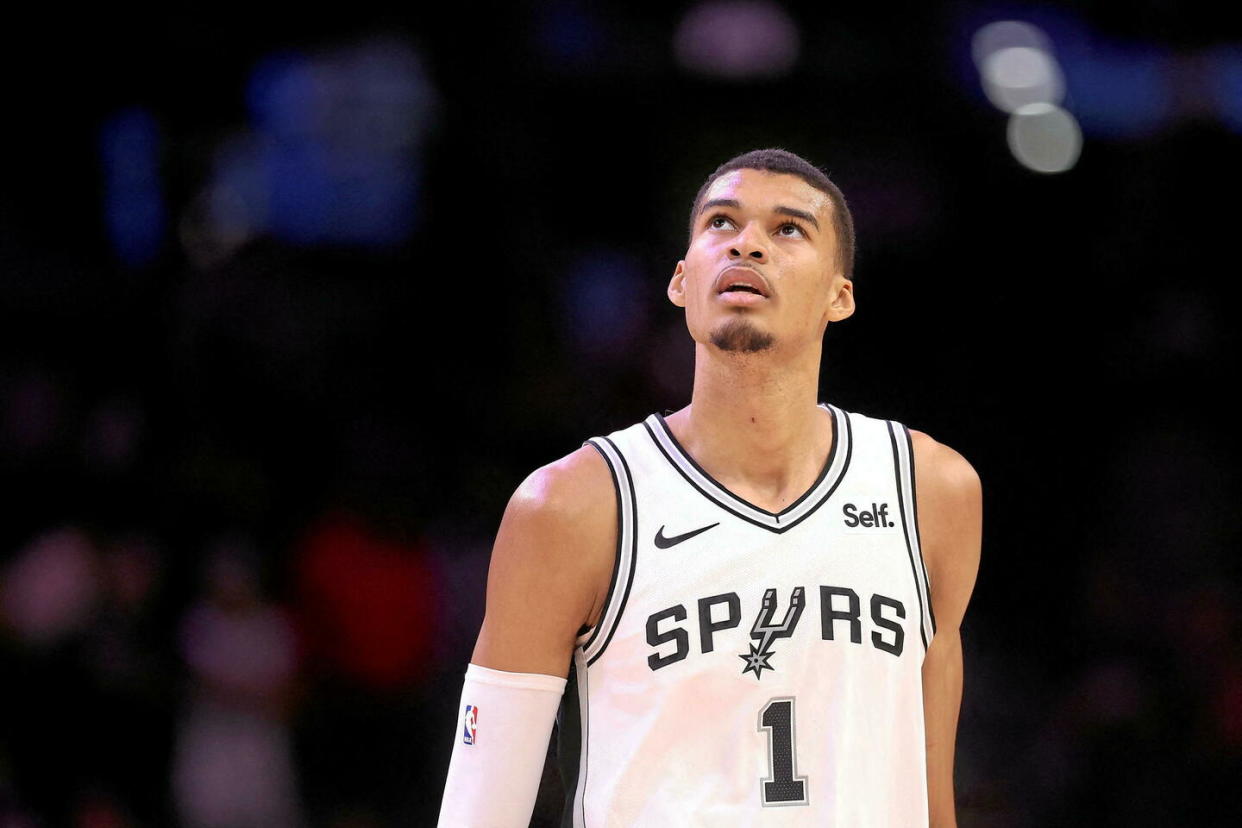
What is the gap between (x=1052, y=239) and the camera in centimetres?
722

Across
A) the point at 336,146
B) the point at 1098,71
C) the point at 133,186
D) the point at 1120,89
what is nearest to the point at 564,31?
the point at 336,146

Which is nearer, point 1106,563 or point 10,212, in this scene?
point 1106,563

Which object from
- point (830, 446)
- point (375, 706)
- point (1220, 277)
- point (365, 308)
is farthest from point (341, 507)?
point (1220, 277)

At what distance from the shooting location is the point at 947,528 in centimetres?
313

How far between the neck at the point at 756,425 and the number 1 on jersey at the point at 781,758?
17.9 inches

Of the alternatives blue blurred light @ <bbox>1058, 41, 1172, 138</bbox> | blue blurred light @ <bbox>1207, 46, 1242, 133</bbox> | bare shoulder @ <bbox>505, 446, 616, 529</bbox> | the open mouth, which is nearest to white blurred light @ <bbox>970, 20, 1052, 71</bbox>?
blue blurred light @ <bbox>1058, 41, 1172, 138</bbox>

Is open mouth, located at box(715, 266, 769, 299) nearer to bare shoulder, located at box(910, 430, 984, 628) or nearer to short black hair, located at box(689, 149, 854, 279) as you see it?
short black hair, located at box(689, 149, 854, 279)

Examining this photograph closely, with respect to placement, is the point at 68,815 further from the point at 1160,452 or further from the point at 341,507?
the point at 1160,452

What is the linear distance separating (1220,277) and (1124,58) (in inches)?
49.7

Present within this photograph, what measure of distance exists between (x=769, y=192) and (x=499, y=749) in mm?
1314

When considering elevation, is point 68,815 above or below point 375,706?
below

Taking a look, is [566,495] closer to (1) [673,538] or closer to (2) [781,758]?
(1) [673,538]

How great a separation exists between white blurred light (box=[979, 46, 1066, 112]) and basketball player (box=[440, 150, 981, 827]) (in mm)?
4781

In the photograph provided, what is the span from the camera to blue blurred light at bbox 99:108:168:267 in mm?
6867
